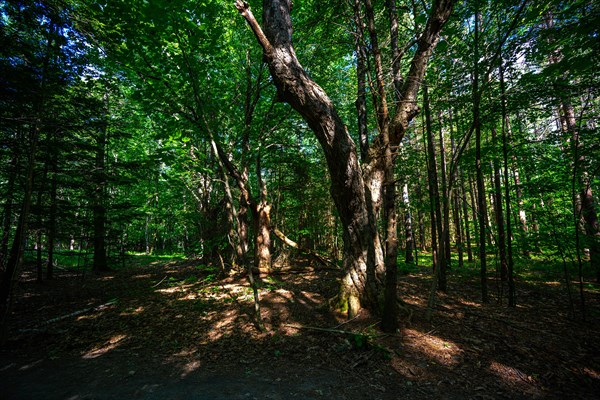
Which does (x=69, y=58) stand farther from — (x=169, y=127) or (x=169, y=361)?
(x=169, y=361)

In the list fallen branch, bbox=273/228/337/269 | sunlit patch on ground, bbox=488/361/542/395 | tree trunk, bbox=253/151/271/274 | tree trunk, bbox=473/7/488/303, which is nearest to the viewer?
sunlit patch on ground, bbox=488/361/542/395

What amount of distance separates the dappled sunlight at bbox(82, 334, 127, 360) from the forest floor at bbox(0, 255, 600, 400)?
0.9 inches

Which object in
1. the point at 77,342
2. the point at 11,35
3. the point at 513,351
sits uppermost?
the point at 11,35

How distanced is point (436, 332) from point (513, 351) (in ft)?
3.51

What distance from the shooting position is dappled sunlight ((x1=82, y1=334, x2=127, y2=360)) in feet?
14.9

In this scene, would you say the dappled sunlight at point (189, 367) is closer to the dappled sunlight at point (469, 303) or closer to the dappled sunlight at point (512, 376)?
the dappled sunlight at point (512, 376)

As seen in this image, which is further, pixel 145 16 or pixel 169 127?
pixel 169 127

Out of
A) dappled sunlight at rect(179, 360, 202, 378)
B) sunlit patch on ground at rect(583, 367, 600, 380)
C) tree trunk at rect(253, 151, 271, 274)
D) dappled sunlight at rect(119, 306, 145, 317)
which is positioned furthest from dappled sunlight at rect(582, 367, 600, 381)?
dappled sunlight at rect(119, 306, 145, 317)

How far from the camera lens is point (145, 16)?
4.69 metres

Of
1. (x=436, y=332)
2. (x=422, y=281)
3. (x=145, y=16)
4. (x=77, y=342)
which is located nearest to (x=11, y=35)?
(x=145, y=16)

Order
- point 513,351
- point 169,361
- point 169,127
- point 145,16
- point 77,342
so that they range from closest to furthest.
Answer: point 513,351 < point 169,361 < point 145,16 < point 77,342 < point 169,127

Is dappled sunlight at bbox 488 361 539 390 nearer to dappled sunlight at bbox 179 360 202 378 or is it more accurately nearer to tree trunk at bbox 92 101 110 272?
dappled sunlight at bbox 179 360 202 378

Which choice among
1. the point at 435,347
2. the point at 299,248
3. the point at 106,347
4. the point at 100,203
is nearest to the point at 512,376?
the point at 435,347

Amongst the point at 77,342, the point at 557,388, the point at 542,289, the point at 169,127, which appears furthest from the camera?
the point at 542,289
